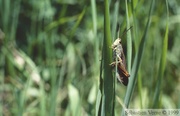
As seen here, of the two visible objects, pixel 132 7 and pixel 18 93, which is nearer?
pixel 132 7

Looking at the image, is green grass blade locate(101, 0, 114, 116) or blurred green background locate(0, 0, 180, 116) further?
blurred green background locate(0, 0, 180, 116)

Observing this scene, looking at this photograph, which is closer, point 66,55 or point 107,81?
point 107,81

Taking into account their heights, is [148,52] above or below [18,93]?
above

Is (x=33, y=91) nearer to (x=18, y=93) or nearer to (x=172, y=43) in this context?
(x=18, y=93)

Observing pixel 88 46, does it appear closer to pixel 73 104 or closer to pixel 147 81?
pixel 147 81

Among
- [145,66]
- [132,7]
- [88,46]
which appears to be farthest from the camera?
[88,46]

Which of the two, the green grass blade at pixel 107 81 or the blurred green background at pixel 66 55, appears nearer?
the green grass blade at pixel 107 81

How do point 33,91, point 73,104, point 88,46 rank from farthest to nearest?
1. point 88,46
2. point 33,91
3. point 73,104

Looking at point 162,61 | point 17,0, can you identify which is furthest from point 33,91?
point 162,61

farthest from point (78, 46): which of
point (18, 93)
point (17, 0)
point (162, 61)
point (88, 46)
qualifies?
point (162, 61)

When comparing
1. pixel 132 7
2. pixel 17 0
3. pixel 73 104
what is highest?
pixel 17 0
